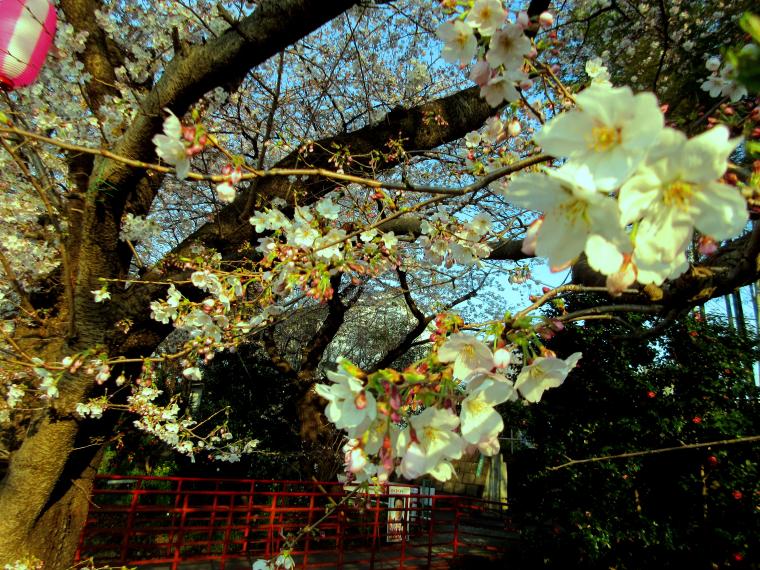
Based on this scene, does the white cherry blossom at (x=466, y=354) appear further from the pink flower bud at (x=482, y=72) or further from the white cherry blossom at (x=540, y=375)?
the pink flower bud at (x=482, y=72)

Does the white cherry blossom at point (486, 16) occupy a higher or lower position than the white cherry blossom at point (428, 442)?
higher

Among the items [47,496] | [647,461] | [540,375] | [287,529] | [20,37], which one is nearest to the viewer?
[540,375]

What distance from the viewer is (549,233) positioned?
0.66 m

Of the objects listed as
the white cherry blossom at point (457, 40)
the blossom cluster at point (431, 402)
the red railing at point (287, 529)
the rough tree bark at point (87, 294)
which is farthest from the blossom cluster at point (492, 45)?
the red railing at point (287, 529)

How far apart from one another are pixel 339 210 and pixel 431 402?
6.19ft

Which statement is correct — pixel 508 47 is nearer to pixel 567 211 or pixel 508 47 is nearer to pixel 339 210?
pixel 567 211

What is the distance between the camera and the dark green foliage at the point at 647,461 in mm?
3859

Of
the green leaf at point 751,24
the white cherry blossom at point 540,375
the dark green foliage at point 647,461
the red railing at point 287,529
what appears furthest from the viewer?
the red railing at point 287,529

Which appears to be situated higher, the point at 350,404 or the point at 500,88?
the point at 500,88

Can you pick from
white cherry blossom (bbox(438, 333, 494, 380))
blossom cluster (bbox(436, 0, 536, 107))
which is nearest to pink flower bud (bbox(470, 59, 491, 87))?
blossom cluster (bbox(436, 0, 536, 107))

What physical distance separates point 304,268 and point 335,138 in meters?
1.92

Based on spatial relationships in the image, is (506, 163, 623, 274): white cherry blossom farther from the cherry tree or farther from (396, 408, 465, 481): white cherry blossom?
(396, 408, 465, 481): white cherry blossom

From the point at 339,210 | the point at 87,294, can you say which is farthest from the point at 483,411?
the point at 87,294

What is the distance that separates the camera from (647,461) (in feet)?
14.3
